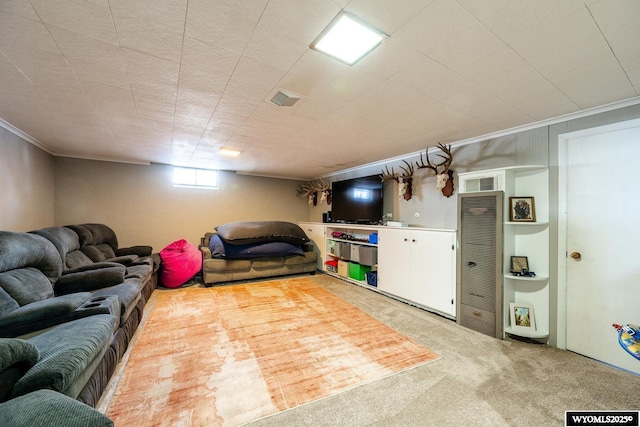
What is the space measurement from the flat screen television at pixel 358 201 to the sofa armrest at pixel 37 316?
157 inches

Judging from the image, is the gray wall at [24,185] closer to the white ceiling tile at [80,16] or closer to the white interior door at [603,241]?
the white ceiling tile at [80,16]

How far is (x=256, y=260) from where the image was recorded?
4.67m

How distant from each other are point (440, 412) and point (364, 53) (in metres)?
2.36

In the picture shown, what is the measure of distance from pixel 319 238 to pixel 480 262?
10.9ft

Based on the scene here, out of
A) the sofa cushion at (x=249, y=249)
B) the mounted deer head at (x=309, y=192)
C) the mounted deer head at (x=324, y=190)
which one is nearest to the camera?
the sofa cushion at (x=249, y=249)

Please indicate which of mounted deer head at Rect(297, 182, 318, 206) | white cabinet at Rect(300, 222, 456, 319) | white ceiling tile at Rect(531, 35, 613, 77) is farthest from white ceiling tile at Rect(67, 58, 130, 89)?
mounted deer head at Rect(297, 182, 318, 206)

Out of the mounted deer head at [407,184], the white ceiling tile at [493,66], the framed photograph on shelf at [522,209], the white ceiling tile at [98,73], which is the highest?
the white ceiling tile at [98,73]

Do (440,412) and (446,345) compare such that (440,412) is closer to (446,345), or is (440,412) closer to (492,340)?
(446,345)

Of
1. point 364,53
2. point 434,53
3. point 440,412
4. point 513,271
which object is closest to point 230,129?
point 364,53

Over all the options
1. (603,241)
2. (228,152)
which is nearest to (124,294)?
(228,152)

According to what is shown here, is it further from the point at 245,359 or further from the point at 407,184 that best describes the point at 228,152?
the point at 245,359

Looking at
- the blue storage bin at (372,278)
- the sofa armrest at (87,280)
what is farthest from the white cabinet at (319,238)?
the sofa armrest at (87,280)

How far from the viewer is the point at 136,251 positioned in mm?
4469

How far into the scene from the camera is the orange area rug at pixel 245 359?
156 centimetres
